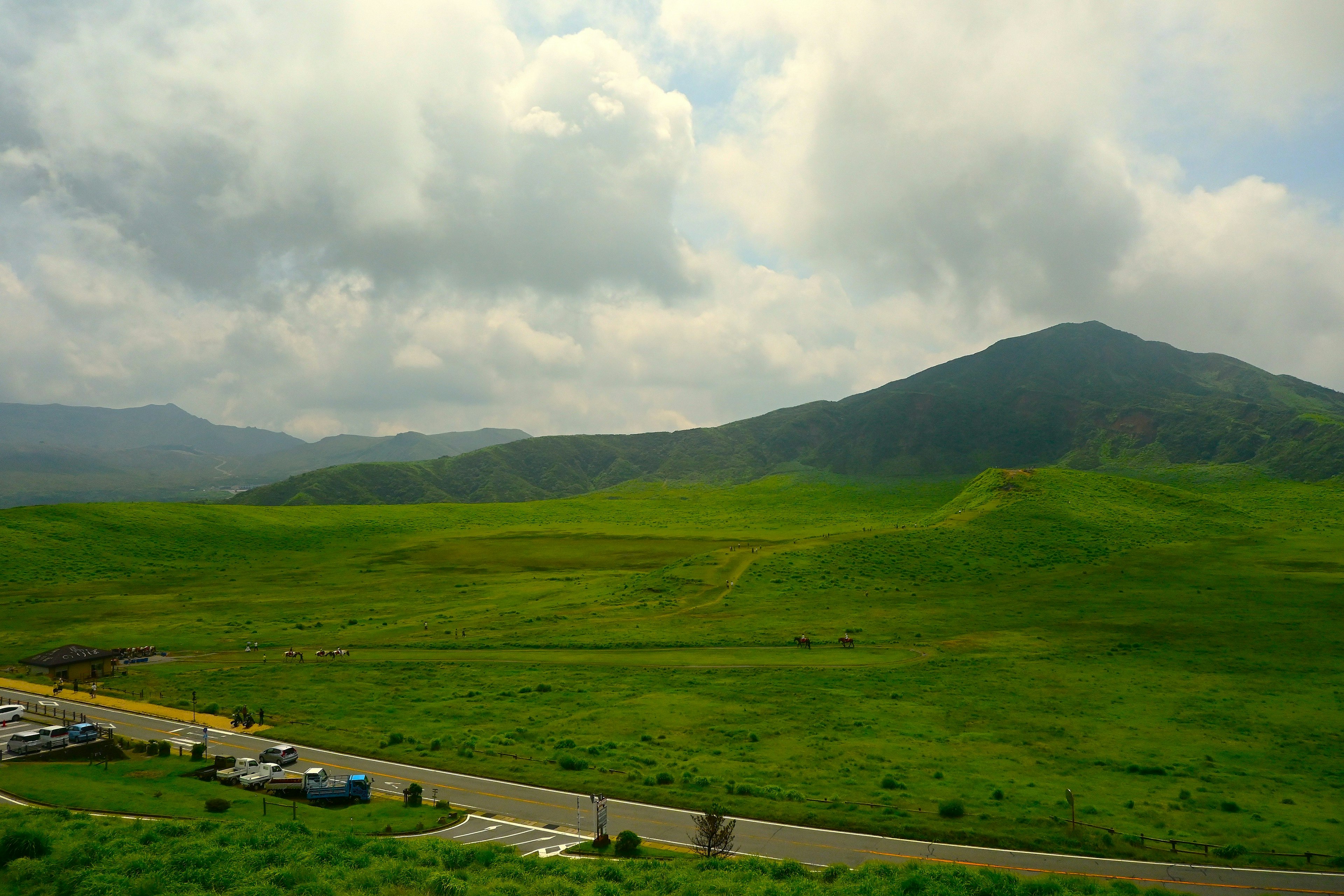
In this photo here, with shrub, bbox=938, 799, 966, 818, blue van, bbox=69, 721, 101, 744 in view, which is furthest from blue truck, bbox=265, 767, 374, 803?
shrub, bbox=938, 799, 966, 818

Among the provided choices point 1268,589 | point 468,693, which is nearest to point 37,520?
point 468,693

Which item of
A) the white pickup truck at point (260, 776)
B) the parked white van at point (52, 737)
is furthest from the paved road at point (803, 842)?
the parked white van at point (52, 737)

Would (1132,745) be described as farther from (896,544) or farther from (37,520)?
(37,520)

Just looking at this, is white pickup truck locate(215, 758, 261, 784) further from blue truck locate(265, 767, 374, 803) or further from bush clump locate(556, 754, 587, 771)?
bush clump locate(556, 754, 587, 771)

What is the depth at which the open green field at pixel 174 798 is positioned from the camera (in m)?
31.8

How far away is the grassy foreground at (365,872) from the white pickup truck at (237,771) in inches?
406

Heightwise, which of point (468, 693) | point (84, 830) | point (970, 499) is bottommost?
point (468, 693)

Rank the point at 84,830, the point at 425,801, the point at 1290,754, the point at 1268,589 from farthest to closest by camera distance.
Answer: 1. the point at 1268,589
2. the point at 1290,754
3. the point at 425,801
4. the point at 84,830

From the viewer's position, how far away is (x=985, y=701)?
5575 centimetres

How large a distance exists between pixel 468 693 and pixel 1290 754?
182ft

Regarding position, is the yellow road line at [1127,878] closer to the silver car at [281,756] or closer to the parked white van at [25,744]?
the silver car at [281,756]

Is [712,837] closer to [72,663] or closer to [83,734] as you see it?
[83,734]

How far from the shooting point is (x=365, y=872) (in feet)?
75.6

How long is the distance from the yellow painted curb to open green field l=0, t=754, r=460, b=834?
9.72m
